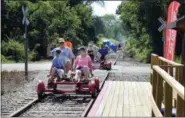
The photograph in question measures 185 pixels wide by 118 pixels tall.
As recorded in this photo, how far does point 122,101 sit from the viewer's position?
1188 centimetres

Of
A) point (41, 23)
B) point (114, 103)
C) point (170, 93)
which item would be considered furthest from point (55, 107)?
point (41, 23)

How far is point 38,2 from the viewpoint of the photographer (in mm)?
47625

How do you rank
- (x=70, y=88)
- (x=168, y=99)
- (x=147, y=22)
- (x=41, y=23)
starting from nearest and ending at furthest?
Result: (x=168, y=99) → (x=70, y=88) → (x=41, y=23) → (x=147, y=22)

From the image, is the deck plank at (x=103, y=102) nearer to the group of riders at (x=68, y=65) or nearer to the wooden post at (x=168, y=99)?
the group of riders at (x=68, y=65)

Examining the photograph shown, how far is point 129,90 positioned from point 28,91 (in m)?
3.24

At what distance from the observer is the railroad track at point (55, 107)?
10.3 m

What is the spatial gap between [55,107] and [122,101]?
69.0 inches

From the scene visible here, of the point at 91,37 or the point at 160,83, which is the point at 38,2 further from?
the point at 160,83

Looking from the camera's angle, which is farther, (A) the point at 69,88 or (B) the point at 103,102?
(A) the point at 69,88

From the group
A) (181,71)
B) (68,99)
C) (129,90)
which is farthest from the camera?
(129,90)

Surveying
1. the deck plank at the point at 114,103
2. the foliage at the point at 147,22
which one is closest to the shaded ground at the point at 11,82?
the deck plank at the point at 114,103

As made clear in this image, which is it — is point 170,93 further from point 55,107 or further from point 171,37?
point 171,37

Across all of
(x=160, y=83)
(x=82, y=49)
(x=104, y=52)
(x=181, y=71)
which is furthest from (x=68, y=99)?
(x=104, y=52)

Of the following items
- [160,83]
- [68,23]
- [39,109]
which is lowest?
[39,109]
